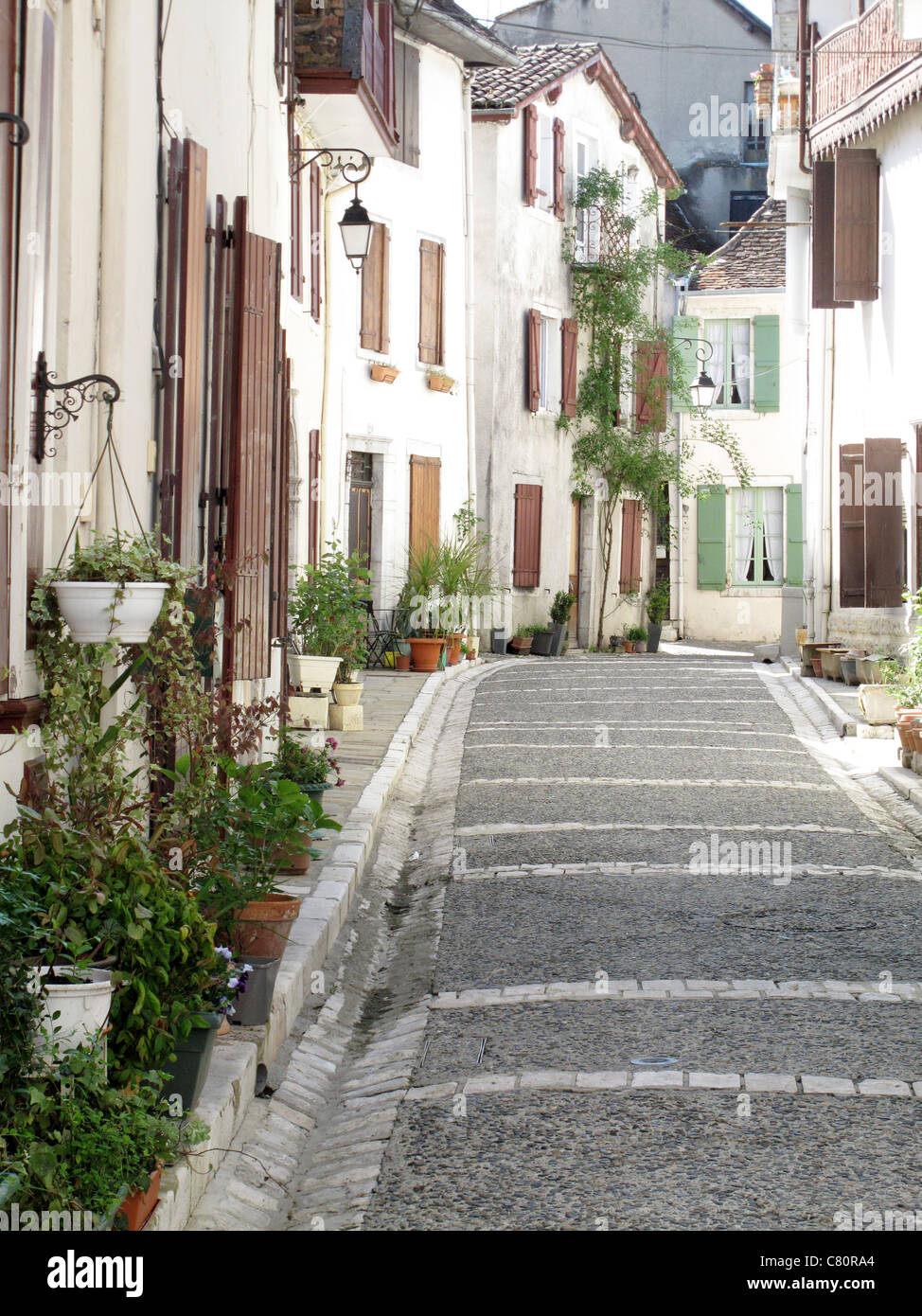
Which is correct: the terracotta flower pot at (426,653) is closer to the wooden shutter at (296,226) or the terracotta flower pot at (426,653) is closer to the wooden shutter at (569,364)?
the wooden shutter at (296,226)

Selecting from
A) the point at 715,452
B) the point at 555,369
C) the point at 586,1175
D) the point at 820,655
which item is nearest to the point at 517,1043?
the point at 586,1175

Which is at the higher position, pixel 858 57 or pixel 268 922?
pixel 858 57

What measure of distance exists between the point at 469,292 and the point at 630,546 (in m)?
7.95

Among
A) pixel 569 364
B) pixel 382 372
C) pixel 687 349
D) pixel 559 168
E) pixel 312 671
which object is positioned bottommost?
pixel 312 671

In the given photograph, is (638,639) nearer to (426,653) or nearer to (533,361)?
(533,361)

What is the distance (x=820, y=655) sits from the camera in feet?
62.2

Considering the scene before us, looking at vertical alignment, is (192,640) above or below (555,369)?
below

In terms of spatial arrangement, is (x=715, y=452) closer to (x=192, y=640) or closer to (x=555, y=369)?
(x=555, y=369)

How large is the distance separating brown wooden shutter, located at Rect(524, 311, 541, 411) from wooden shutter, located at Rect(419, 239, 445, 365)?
3.02 m

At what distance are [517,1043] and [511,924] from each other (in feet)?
6.07

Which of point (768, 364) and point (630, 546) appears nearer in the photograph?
point (630, 546)

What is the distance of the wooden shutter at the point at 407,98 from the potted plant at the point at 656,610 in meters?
11.1

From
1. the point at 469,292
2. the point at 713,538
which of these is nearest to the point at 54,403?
the point at 469,292

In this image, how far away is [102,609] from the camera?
508 cm
